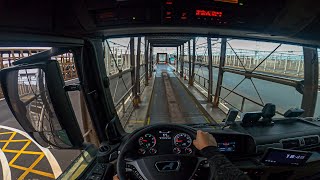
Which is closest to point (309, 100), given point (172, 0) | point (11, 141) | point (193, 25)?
point (193, 25)

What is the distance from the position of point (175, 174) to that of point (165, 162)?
0.11 metres

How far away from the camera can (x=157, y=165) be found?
1.36 meters

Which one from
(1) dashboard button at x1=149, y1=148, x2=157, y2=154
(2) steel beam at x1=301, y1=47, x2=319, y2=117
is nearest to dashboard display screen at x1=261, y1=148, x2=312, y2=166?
(1) dashboard button at x1=149, y1=148, x2=157, y2=154

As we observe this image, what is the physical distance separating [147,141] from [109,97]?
2.89ft

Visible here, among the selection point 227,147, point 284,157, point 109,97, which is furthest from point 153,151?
point 284,157

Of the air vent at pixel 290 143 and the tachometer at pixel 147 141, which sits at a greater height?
the tachometer at pixel 147 141

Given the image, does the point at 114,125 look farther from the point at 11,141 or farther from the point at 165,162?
the point at 11,141

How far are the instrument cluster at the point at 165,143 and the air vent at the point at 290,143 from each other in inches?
41.2

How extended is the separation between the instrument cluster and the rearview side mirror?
58 cm

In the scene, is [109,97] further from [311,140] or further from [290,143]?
[311,140]

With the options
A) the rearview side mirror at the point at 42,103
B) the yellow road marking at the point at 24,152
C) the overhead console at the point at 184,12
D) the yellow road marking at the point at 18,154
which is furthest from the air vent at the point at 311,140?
the yellow road marking at the point at 18,154

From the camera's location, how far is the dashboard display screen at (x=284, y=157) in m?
1.66

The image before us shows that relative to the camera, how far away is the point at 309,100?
3.14m

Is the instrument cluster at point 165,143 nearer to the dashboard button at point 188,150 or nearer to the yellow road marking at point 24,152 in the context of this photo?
the dashboard button at point 188,150
